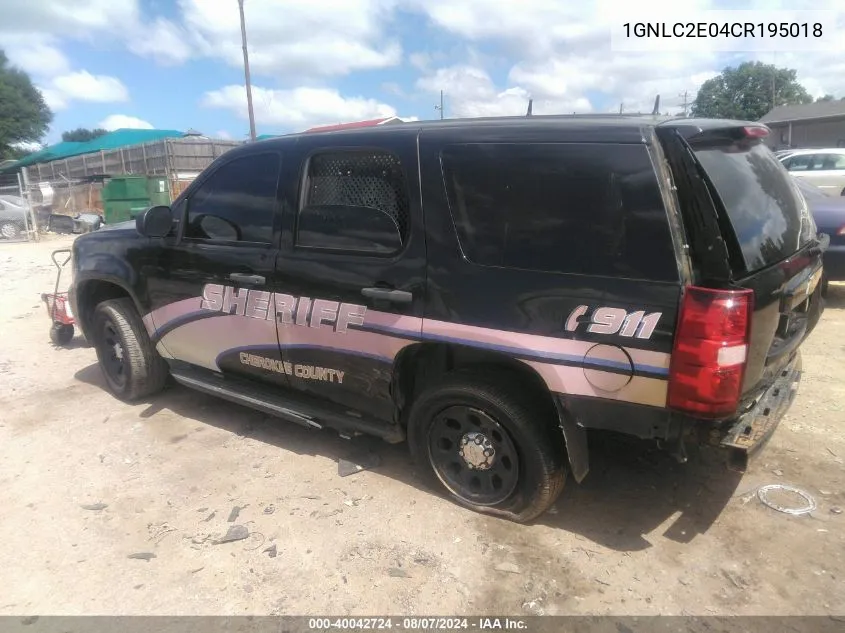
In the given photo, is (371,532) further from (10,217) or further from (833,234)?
(10,217)

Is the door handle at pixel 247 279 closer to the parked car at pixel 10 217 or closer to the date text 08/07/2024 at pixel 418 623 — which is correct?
the date text 08/07/2024 at pixel 418 623

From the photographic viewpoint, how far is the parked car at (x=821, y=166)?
47.5 feet

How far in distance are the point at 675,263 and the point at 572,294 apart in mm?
414

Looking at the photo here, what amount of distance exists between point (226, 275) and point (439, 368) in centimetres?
151

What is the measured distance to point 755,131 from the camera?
268cm

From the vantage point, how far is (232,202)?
3705mm

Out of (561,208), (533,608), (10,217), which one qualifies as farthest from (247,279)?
(10,217)

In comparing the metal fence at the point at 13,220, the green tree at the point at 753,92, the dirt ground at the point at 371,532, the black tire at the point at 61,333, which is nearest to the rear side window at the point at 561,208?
the dirt ground at the point at 371,532

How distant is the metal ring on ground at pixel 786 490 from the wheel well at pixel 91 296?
456 cm

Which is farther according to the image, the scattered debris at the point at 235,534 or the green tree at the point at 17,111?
the green tree at the point at 17,111

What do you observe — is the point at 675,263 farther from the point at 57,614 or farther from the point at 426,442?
the point at 57,614

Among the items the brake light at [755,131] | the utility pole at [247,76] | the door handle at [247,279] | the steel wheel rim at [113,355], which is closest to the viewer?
the brake light at [755,131]

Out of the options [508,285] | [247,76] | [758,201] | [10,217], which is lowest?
[508,285]

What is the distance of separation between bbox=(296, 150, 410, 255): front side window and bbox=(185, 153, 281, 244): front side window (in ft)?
0.97
